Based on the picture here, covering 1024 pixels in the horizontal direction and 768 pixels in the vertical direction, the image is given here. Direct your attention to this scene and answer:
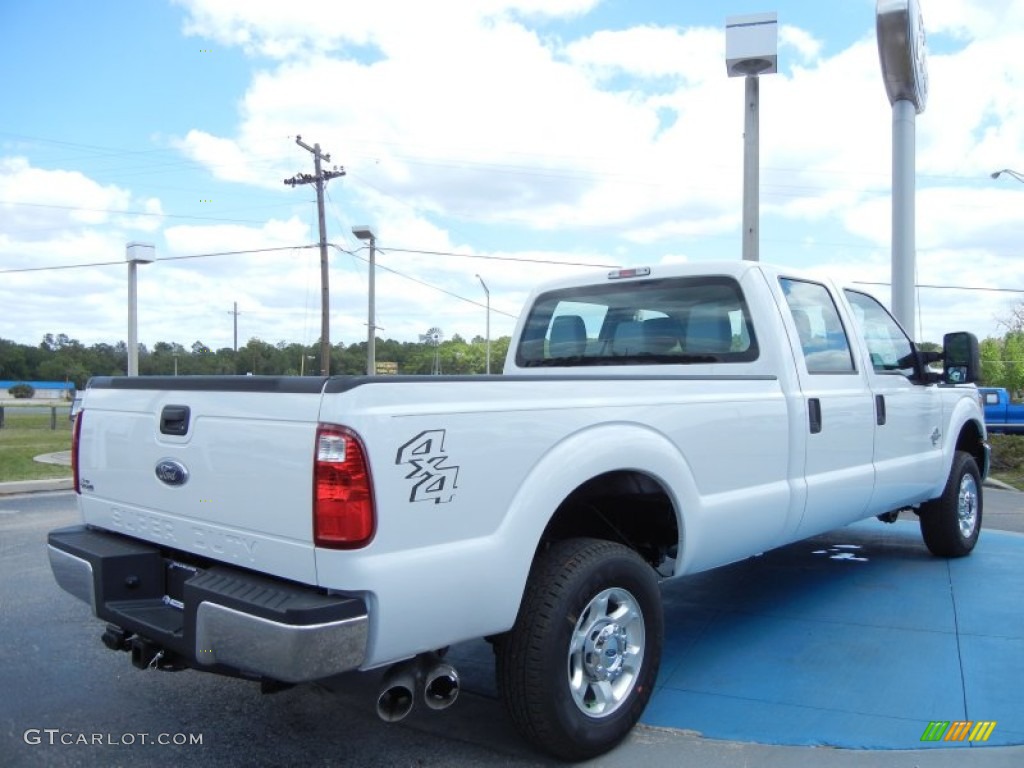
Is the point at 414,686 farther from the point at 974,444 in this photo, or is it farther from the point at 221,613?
the point at 974,444

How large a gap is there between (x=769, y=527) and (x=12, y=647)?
155 inches

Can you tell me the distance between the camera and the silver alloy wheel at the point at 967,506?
6348 mm

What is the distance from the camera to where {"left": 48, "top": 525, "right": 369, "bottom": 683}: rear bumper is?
2396 mm

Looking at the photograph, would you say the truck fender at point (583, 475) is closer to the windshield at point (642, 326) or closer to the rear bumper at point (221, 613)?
the rear bumper at point (221, 613)

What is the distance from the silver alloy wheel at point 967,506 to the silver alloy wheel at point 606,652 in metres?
4.05

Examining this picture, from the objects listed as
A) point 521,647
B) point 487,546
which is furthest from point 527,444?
point 521,647

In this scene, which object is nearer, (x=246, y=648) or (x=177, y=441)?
(x=246, y=648)

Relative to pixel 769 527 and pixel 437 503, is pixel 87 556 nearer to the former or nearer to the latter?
pixel 437 503

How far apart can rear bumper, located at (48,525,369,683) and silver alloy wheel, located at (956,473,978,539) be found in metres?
5.35

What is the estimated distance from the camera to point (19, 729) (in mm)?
3471

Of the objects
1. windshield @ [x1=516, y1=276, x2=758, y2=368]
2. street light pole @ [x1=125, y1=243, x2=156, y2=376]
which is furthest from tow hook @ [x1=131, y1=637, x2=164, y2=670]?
street light pole @ [x1=125, y1=243, x2=156, y2=376]

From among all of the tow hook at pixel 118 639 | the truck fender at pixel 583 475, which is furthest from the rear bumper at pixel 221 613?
the truck fender at pixel 583 475

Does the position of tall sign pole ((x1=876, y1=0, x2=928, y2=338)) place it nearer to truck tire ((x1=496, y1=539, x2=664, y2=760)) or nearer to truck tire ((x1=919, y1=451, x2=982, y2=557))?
truck tire ((x1=919, y1=451, x2=982, y2=557))

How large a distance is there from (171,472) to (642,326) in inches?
109
